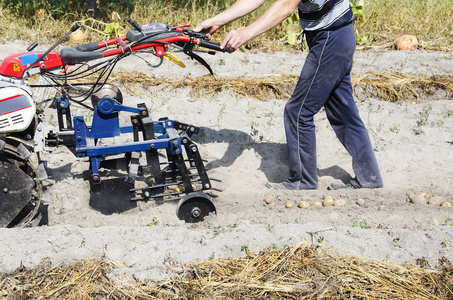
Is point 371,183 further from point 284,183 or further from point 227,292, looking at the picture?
point 227,292

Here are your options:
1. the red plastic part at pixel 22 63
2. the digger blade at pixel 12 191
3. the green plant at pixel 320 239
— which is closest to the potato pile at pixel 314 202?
the green plant at pixel 320 239

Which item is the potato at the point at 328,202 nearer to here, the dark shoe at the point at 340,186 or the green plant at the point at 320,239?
the dark shoe at the point at 340,186

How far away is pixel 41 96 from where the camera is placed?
16.2 feet

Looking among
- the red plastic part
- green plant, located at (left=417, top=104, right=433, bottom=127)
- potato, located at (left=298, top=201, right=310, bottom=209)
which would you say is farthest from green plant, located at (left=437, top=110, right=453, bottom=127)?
the red plastic part

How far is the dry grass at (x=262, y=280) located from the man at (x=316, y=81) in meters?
1.44

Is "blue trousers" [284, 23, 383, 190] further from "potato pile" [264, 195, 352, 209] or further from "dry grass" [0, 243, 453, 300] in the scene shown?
"dry grass" [0, 243, 453, 300]

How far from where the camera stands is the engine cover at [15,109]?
3.62 metres

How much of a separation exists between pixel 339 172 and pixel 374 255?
1866 millimetres

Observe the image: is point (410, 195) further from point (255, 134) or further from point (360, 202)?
point (255, 134)

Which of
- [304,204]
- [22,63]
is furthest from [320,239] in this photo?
[22,63]

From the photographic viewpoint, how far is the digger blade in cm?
371

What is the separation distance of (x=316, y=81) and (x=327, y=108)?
0.45 m

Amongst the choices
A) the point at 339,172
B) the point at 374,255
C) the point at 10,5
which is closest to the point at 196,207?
the point at 374,255

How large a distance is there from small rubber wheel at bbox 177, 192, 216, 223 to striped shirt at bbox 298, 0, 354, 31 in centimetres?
167
